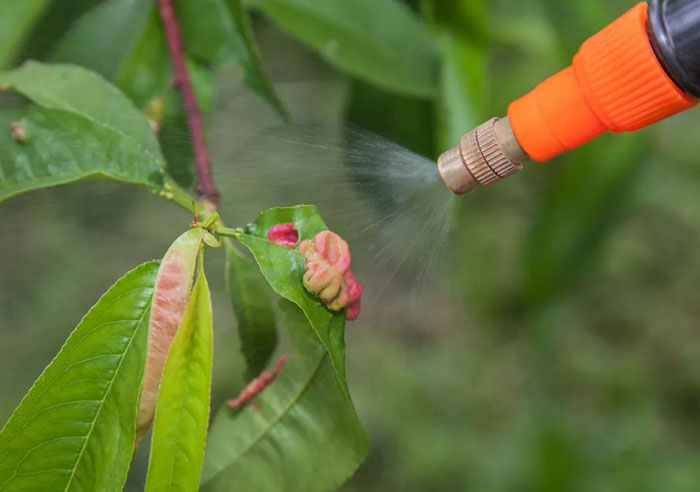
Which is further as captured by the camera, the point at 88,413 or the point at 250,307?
the point at 250,307

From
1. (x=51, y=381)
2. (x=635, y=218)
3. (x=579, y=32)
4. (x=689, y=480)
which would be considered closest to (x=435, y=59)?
(x=579, y=32)

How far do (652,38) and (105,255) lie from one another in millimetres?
629

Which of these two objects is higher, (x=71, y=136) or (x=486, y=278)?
(x=71, y=136)

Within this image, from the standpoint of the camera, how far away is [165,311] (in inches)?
24.8

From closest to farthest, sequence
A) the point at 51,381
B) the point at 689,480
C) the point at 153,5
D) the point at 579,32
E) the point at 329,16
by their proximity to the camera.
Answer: the point at 51,381
the point at 153,5
the point at 329,16
the point at 579,32
the point at 689,480

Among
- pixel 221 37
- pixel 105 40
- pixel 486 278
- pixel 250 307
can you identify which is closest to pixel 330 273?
pixel 250 307

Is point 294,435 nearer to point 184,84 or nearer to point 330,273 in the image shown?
point 330,273

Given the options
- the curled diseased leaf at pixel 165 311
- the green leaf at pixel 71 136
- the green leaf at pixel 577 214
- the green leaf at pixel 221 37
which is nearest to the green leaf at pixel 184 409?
the curled diseased leaf at pixel 165 311

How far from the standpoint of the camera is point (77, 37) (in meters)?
1.04

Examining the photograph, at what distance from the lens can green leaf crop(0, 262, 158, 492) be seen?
614 mm

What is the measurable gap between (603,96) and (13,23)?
0.78m

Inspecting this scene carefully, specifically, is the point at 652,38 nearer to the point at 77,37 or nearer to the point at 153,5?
the point at 153,5

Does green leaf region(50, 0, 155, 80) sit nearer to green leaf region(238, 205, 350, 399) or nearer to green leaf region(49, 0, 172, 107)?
green leaf region(49, 0, 172, 107)

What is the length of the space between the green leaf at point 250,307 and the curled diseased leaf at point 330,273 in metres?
0.10
